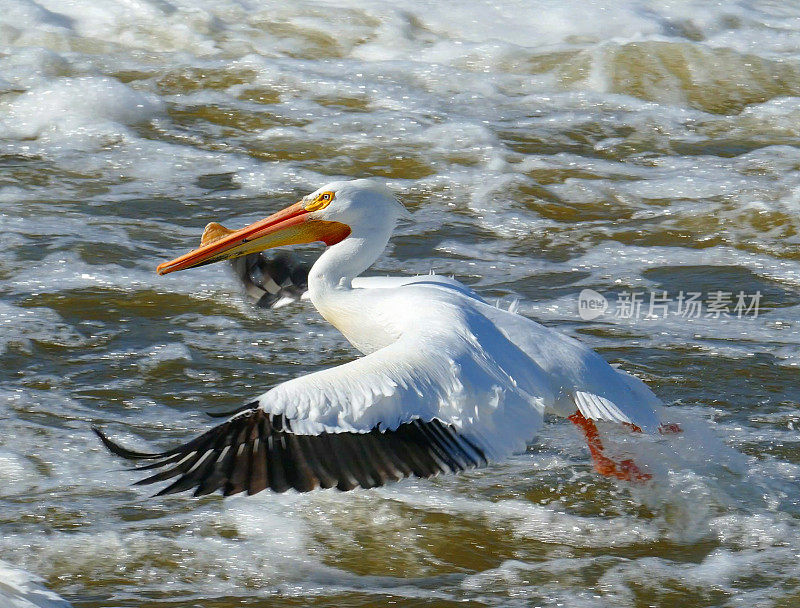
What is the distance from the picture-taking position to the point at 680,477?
4.26 meters

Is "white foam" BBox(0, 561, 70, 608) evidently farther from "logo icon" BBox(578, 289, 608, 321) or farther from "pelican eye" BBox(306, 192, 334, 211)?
"logo icon" BBox(578, 289, 608, 321)

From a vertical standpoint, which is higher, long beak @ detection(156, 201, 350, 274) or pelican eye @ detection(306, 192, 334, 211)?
pelican eye @ detection(306, 192, 334, 211)

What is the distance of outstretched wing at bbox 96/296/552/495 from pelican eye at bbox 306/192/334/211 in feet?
3.21

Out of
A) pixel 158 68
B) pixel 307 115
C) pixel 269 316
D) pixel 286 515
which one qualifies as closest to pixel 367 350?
pixel 286 515

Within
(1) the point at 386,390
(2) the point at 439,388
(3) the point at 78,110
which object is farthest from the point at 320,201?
(3) the point at 78,110

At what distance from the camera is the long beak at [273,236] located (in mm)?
4637

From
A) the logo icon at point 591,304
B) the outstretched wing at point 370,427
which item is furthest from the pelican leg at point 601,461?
the logo icon at point 591,304

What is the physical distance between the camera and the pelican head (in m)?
4.57

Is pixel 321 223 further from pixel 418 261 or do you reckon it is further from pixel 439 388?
pixel 418 261

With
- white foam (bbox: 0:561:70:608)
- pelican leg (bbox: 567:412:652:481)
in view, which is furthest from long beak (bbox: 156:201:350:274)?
white foam (bbox: 0:561:70:608)

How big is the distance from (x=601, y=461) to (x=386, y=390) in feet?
3.90

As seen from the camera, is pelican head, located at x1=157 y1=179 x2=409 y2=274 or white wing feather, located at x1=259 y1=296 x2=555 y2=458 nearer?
white wing feather, located at x1=259 y1=296 x2=555 y2=458

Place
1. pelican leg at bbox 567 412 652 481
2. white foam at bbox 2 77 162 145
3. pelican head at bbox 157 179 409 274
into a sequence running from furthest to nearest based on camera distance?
white foam at bbox 2 77 162 145, pelican head at bbox 157 179 409 274, pelican leg at bbox 567 412 652 481

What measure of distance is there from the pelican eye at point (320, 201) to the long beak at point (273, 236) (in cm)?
3
